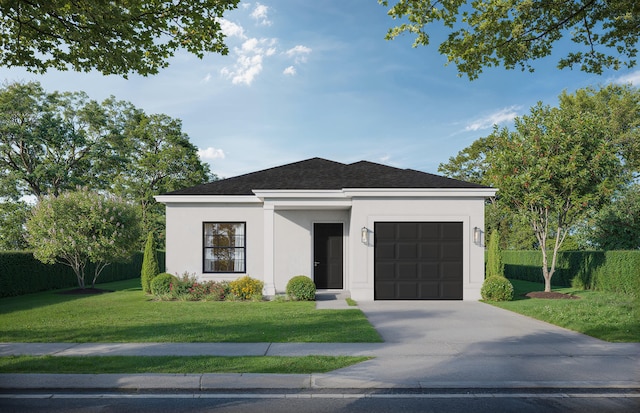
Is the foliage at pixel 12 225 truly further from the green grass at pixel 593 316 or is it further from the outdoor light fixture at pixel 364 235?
the green grass at pixel 593 316

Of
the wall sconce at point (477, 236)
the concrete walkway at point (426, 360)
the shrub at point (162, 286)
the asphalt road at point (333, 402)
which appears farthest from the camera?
the shrub at point (162, 286)

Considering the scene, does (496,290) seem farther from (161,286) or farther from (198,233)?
(161,286)

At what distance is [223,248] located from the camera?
1889 cm

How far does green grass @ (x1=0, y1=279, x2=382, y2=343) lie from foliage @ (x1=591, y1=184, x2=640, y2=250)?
849 inches

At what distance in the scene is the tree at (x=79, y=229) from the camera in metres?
19.9

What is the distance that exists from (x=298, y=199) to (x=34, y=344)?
10087 millimetres

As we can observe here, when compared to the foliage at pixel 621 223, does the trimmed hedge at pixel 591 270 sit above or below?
A: below

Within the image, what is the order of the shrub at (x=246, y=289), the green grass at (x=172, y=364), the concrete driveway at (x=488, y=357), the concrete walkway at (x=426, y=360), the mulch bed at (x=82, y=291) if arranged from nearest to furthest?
the concrete walkway at (x=426, y=360), the concrete driveway at (x=488, y=357), the green grass at (x=172, y=364), the shrub at (x=246, y=289), the mulch bed at (x=82, y=291)

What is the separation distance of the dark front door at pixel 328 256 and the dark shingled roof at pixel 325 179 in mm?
1988

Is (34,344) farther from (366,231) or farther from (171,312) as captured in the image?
(366,231)

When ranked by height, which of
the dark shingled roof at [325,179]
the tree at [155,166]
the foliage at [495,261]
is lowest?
the foliage at [495,261]

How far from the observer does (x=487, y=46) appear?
1131cm

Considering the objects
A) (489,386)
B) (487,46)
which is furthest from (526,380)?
(487,46)

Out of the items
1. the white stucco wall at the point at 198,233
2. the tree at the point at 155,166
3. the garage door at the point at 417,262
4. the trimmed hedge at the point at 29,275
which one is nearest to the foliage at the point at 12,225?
the tree at the point at 155,166
